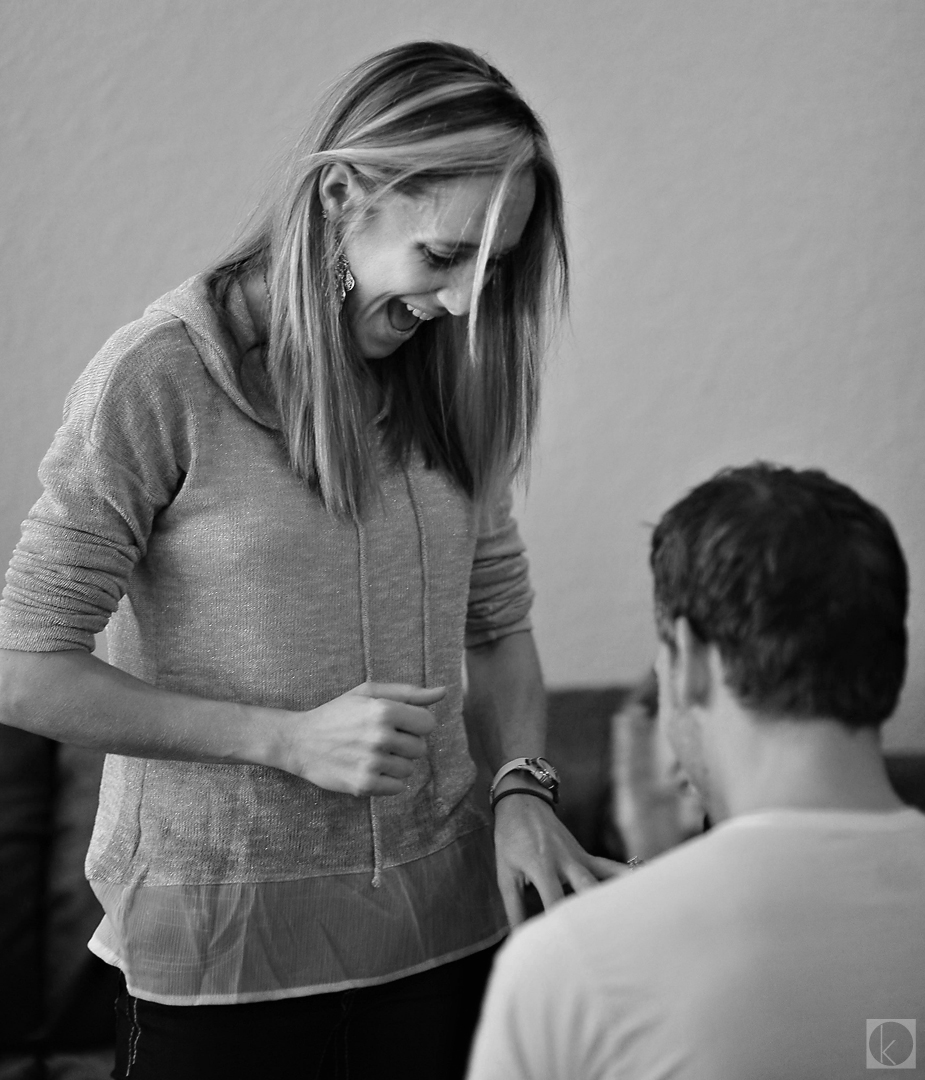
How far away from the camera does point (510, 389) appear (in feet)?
4.20

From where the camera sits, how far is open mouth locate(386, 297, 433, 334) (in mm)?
1155

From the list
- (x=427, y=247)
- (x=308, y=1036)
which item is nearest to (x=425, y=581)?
(x=427, y=247)

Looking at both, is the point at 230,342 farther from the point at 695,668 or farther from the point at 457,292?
the point at 695,668

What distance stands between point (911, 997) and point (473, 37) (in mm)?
1636

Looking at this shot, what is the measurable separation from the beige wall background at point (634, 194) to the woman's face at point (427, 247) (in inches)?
31.5

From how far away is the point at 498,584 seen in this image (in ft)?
4.51

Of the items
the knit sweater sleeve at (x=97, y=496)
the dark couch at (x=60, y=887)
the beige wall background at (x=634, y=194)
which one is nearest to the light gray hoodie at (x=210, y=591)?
the knit sweater sleeve at (x=97, y=496)

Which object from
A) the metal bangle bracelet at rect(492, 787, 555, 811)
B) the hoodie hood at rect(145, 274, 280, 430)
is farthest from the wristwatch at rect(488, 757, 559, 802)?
the hoodie hood at rect(145, 274, 280, 430)

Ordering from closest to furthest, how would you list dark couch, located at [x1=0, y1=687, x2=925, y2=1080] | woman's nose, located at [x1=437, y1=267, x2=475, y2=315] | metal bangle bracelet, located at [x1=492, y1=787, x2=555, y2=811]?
woman's nose, located at [x1=437, y1=267, x2=475, y2=315] → metal bangle bracelet, located at [x1=492, y1=787, x2=555, y2=811] → dark couch, located at [x1=0, y1=687, x2=925, y2=1080]

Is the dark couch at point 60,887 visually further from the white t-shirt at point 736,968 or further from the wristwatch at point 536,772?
the white t-shirt at point 736,968

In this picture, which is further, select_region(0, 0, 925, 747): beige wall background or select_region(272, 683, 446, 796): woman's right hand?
select_region(0, 0, 925, 747): beige wall background

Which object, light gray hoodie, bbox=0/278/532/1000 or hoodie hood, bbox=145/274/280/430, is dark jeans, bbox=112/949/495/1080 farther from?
hoodie hood, bbox=145/274/280/430

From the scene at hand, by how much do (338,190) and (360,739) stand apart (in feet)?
1.60

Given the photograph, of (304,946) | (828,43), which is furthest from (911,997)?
(828,43)
